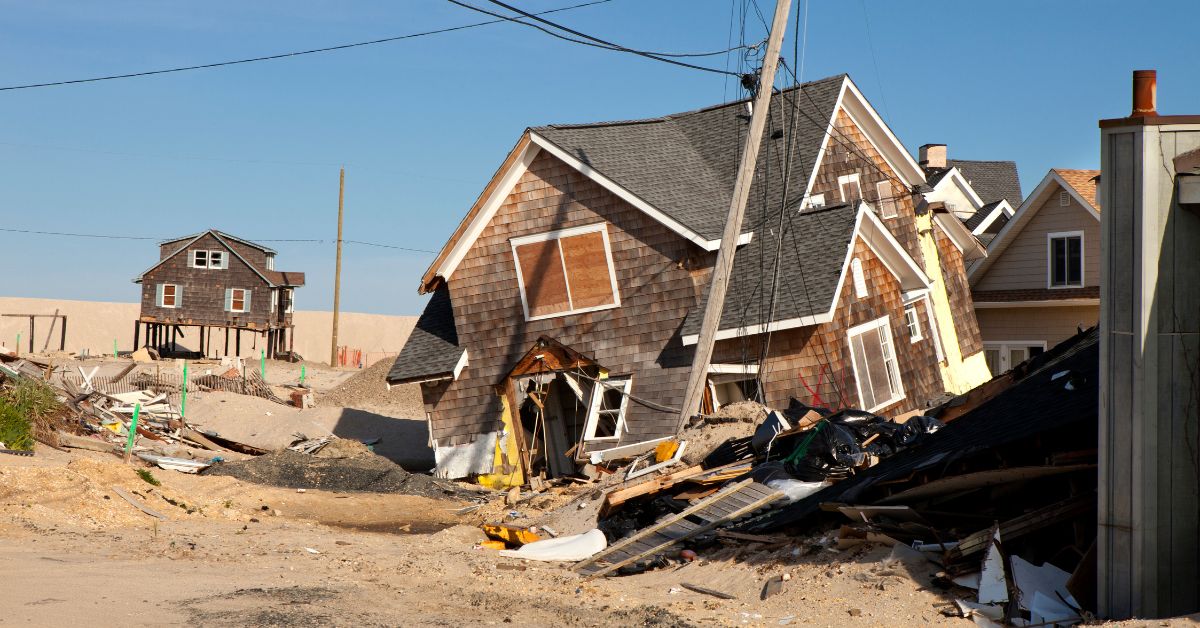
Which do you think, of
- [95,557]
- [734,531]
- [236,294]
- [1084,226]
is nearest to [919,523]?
[734,531]

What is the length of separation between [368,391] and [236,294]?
22.6 m

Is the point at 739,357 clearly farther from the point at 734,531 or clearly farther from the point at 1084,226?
the point at 1084,226

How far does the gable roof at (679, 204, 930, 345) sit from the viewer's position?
2055cm

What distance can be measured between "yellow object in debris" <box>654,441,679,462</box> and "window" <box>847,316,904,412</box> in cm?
486

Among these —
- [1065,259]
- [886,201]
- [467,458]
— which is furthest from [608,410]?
[1065,259]

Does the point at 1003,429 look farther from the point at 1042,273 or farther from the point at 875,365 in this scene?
the point at 1042,273

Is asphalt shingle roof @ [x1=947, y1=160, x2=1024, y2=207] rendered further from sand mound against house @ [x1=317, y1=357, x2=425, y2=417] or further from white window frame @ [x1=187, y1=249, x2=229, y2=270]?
white window frame @ [x1=187, y1=249, x2=229, y2=270]

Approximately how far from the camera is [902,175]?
27312 millimetres

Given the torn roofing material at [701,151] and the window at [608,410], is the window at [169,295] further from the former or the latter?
the window at [608,410]

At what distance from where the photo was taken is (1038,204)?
31.5m

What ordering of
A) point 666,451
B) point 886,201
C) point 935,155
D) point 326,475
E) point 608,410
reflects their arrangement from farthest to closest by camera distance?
1. point 935,155
2. point 886,201
3. point 326,475
4. point 608,410
5. point 666,451

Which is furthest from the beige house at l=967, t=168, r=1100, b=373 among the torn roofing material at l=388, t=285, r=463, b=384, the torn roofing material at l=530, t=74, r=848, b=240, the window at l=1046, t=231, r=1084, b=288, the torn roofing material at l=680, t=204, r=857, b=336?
the torn roofing material at l=388, t=285, r=463, b=384

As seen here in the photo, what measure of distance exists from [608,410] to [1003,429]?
451 inches

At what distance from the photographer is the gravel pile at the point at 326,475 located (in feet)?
73.3
